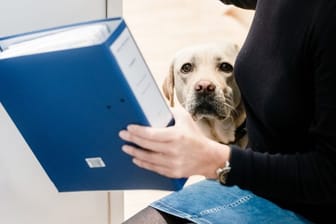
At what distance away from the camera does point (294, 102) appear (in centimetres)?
83

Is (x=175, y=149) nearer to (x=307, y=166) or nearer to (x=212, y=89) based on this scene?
(x=307, y=166)

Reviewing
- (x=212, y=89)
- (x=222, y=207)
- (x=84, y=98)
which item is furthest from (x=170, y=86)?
(x=84, y=98)

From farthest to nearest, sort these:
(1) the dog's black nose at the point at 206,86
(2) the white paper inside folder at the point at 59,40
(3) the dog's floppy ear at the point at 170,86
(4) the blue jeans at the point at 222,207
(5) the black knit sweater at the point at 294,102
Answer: (3) the dog's floppy ear at the point at 170,86
(1) the dog's black nose at the point at 206,86
(4) the blue jeans at the point at 222,207
(5) the black knit sweater at the point at 294,102
(2) the white paper inside folder at the point at 59,40

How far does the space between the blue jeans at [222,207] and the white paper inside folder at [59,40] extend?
39 cm

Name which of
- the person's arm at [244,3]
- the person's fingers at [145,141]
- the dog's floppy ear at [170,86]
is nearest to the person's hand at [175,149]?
the person's fingers at [145,141]

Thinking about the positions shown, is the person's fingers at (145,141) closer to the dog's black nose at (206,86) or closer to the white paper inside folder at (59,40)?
the white paper inside folder at (59,40)

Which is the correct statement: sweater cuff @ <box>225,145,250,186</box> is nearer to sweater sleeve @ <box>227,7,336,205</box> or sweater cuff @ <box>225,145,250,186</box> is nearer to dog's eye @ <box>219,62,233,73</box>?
sweater sleeve @ <box>227,7,336,205</box>

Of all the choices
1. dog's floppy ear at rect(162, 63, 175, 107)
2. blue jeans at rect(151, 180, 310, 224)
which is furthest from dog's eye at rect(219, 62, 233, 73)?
blue jeans at rect(151, 180, 310, 224)

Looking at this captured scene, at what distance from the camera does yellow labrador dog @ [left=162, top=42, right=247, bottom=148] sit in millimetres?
1457

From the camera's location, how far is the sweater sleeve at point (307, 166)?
0.78m

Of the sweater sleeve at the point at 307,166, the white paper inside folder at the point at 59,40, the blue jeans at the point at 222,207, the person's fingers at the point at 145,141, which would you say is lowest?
the blue jeans at the point at 222,207

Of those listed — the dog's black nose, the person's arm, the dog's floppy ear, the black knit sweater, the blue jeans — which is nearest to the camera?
the black knit sweater

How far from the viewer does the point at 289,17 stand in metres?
0.82

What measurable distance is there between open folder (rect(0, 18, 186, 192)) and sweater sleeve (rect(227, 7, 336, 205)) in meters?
0.11
